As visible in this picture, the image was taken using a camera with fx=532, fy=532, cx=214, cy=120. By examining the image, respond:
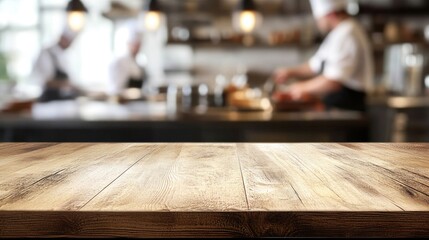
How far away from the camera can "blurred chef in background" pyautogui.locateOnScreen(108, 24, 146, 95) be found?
6.31 metres

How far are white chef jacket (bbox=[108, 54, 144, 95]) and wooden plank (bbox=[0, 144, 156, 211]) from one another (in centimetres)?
484

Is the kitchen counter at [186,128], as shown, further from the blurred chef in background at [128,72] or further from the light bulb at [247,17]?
the blurred chef in background at [128,72]

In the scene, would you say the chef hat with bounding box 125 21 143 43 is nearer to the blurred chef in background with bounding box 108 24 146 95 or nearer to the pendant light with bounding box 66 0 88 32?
the blurred chef in background with bounding box 108 24 146 95

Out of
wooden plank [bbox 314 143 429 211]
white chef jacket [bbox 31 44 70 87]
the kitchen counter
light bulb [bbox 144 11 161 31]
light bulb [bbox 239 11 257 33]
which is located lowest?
the kitchen counter

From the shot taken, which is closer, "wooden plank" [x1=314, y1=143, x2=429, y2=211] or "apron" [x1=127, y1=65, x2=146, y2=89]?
"wooden plank" [x1=314, y1=143, x2=429, y2=211]

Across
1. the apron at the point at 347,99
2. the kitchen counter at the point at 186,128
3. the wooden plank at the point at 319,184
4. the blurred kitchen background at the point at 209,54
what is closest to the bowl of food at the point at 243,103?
the blurred kitchen background at the point at 209,54

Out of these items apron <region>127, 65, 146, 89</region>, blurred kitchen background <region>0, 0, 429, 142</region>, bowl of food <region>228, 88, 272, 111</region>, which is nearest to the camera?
bowl of food <region>228, 88, 272, 111</region>

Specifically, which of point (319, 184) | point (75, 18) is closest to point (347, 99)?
point (75, 18)

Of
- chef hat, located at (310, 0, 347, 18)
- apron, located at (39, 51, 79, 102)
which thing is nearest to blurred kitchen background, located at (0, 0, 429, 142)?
apron, located at (39, 51, 79, 102)

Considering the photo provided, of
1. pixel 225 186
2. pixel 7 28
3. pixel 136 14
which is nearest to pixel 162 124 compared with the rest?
pixel 225 186

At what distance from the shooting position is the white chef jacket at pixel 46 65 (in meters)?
5.82

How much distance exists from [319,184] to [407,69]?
6.01m

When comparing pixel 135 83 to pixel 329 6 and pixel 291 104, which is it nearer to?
pixel 329 6

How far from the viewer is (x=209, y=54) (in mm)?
7348
